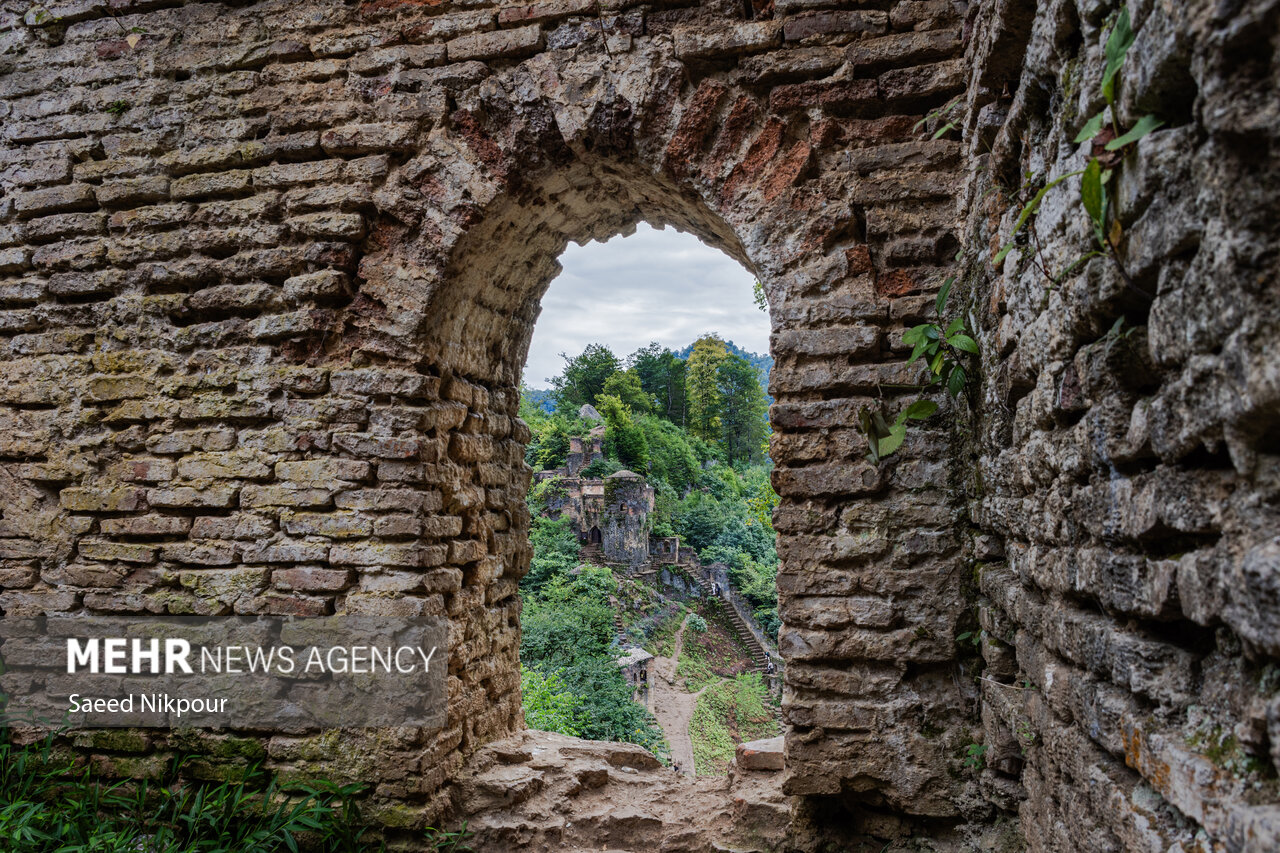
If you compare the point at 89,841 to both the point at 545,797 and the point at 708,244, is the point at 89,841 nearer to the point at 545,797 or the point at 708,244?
the point at 545,797

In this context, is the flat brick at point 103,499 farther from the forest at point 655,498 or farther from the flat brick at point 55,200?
the forest at point 655,498

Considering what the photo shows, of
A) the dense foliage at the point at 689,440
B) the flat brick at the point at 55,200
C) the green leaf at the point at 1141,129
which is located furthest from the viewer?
the dense foliage at the point at 689,440

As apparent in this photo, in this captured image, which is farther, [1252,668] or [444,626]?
[444,626]

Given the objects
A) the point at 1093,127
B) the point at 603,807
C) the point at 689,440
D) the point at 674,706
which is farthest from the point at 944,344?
the point at 689,440

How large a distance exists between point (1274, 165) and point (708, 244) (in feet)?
9.04

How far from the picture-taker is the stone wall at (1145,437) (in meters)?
0.88

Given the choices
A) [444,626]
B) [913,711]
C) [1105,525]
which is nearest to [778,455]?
[913,711]

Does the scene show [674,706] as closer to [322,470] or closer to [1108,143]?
[322,470]

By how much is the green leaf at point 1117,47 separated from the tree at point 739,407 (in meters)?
33.0

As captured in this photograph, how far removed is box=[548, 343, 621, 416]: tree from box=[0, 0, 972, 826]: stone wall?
28.2 meters

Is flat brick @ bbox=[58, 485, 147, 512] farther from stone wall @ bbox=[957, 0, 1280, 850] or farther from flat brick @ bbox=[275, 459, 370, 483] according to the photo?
stone wall @ bbox=[957, 0, 1280, 850]

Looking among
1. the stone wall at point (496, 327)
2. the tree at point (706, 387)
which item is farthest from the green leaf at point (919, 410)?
the tree at point (706, 387)

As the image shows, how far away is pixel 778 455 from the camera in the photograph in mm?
2607

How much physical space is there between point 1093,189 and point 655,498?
71.7 ft
